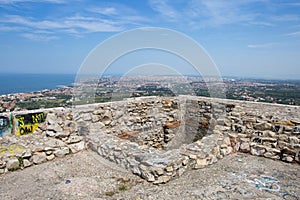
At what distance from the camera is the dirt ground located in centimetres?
370

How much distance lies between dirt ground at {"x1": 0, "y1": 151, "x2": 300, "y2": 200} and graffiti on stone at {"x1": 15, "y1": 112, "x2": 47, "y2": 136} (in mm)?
1152

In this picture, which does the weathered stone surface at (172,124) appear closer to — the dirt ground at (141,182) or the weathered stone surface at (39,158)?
the dirt ground at (141,182)

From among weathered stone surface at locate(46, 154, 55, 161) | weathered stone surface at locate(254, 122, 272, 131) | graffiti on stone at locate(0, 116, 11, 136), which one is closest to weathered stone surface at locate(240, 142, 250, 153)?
weathered stone surface at locate(254, 122, 272, 131)

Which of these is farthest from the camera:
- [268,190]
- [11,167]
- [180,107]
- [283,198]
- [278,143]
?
[180,107]

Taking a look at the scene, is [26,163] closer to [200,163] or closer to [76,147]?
[76,147]

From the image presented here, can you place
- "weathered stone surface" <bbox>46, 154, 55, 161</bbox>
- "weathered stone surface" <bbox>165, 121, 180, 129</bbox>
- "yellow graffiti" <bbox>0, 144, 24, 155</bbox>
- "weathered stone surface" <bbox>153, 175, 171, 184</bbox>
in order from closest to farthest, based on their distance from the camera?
"weathered stone surface" <bbox>153, 175, 171, 184</bbox>, "yellow graffiti" <bbox>0, 144, 24, 155</bbox>, "weathered stone surface" <bbox>46, 154, 55, 161</bbox>, "weathered stone surface" <bbox>165, 121, 180, 129</bbox>

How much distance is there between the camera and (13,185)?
13.3 ft

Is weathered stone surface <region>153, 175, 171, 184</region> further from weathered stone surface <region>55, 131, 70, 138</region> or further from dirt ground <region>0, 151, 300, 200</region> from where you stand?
weathered stone surface <region>55, 131, 70, 138</region>

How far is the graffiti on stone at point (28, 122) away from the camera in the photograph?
545cm

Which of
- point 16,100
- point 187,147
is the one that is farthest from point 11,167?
point 187,147

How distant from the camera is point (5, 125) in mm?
5281

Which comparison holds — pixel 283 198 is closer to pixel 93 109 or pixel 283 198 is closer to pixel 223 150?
pixel 223 150

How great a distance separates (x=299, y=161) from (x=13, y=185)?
6.19 metres

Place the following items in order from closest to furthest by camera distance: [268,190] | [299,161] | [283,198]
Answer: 1. [283,198]
2. [268,190]
3. [299,161]
